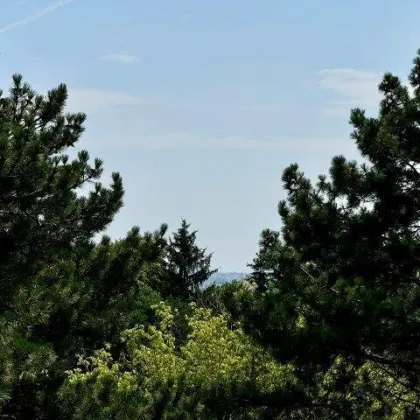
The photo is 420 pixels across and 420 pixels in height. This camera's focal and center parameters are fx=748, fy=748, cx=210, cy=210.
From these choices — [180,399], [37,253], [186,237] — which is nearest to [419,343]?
[180,399]

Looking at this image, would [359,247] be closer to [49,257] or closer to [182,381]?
[182,381]

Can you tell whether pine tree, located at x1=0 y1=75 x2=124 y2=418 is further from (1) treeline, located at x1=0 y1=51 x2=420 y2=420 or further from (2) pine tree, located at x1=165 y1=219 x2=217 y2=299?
(2) pine tree, located at x1=165 y1=219 x2=217 y2=299

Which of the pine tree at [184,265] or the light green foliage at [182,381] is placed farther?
the pine tree at [184,265]

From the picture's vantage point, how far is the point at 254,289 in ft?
43.1

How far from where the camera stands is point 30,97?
13914 millimetres

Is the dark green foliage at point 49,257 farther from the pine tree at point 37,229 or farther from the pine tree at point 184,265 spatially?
the pine tree at point 184,265

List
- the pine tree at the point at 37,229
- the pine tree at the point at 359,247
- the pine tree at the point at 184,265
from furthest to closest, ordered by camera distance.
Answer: the pine tree at the point at 184,265 < the pine tree at the point at 359,247 < the pine tree at the point at 37,229

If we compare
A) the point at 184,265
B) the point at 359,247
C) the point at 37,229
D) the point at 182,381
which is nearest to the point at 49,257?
the point at 37,229

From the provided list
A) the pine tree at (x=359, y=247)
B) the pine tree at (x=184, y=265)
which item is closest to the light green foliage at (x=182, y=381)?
the pine tree at (x=359, y=247)

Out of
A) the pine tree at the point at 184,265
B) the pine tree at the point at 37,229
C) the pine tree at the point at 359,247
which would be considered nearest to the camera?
the pine tree at the point at 37,229

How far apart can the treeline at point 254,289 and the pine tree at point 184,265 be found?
31738mm

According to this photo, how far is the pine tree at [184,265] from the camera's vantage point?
46062 millimetres

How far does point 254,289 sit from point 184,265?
3334 centimetres

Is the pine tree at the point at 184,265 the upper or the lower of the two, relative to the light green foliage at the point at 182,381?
upper
